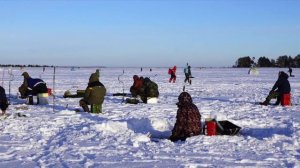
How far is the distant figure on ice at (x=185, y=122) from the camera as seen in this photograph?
9.61m

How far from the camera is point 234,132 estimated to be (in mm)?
10070

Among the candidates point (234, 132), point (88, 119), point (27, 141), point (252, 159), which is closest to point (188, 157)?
point (252, 159)

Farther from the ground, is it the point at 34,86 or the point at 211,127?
the point at 34,86

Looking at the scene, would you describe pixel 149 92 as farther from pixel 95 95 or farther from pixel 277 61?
pixel 277 61

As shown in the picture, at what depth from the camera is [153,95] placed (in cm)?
1766

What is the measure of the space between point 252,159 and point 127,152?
2215 millimetres

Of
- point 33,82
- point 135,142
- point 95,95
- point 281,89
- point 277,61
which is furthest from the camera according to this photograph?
point 277,61

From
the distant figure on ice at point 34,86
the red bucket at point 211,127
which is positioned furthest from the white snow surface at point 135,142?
the distant figure on ice at point 34,86

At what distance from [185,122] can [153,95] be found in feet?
26.3

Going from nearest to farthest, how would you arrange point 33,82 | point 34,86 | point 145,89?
point 34,86 < point 33,82 < point 145,89

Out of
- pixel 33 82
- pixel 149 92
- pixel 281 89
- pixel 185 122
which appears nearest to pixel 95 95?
pixel 149 92

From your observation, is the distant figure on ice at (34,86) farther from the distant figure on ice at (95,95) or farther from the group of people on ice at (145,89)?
the group of people on ice at (145,89)

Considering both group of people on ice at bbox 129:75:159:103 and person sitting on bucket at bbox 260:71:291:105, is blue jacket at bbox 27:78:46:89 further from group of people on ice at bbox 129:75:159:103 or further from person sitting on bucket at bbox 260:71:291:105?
person sitting on bucket at bbox 260:71:291:105

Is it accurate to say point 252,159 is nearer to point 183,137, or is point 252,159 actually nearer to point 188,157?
point 188,157
